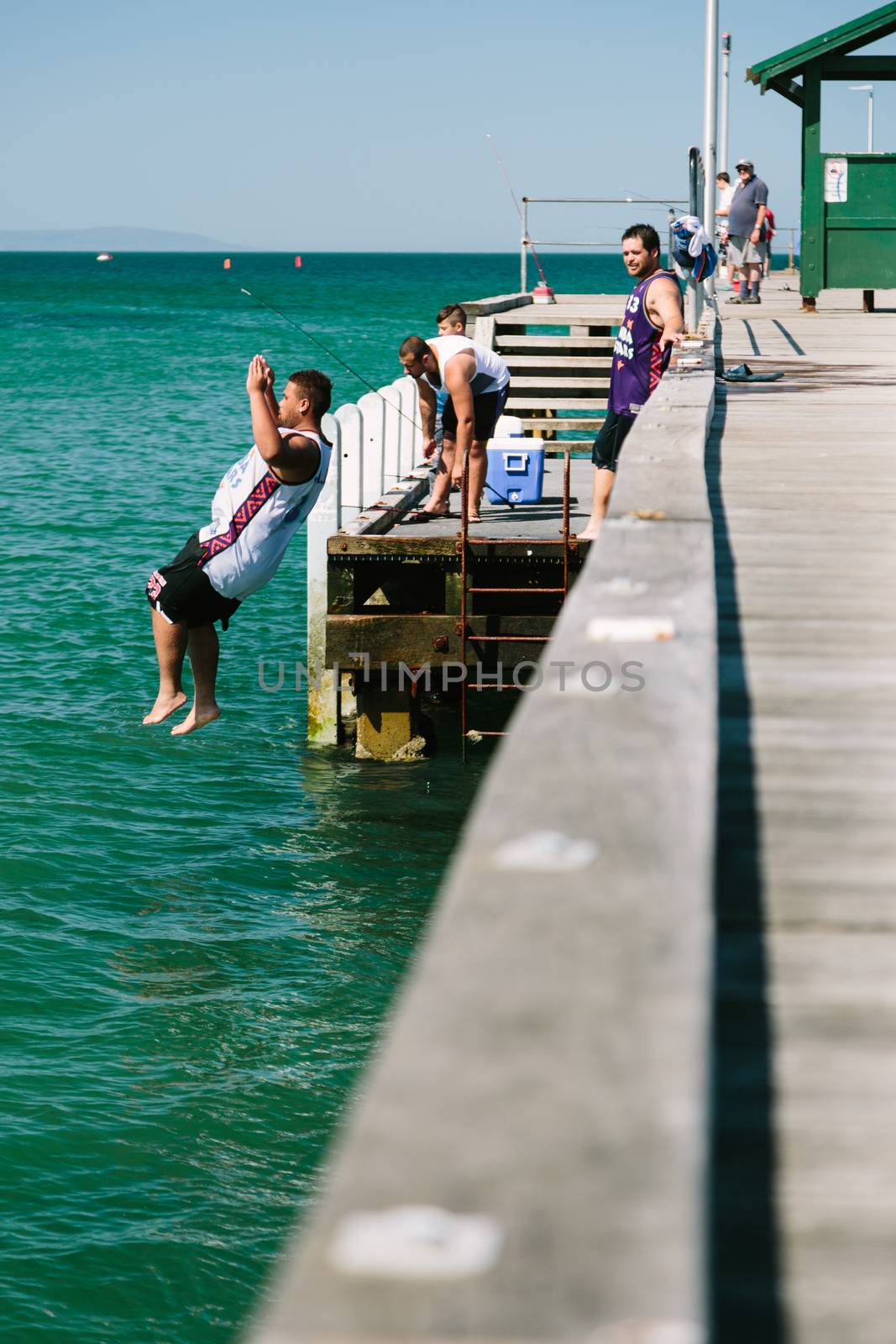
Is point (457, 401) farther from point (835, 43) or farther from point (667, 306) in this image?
point (835, 43)

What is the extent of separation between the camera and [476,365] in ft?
34.5

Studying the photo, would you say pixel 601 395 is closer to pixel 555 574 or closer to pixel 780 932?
pixel 555 574

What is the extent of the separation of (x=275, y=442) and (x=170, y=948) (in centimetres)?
444

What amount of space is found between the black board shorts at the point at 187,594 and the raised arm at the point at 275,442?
0.61 metres

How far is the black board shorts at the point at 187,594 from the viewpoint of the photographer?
7.05 m

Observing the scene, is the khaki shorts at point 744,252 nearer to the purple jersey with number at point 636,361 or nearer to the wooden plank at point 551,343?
the wooden plank at point 551,343

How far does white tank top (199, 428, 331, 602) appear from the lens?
267 inches

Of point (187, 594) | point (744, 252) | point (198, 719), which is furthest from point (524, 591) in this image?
point (744, 252)

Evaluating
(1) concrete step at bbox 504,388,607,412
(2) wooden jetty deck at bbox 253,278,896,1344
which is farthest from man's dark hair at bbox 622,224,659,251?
(1) concrete step at bbox 504,388,607,412

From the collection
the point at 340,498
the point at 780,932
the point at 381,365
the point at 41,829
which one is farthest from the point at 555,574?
the point at 381,365

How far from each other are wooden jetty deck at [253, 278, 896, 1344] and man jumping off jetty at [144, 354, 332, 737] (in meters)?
3.09

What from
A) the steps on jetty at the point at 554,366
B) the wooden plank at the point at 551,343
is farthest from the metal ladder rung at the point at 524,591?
the wooden plank at the point at 551,343

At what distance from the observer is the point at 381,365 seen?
57.2m

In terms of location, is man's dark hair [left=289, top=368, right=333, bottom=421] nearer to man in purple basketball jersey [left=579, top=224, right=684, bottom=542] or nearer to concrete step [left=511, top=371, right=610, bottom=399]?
man in purple basketball jersey [left=579, top=224, right=684, bottom=542]
